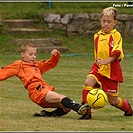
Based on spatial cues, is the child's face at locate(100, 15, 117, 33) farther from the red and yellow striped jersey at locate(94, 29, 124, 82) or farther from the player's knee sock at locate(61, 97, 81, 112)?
the player's knee sock at locate(61, 97, 81, 112)

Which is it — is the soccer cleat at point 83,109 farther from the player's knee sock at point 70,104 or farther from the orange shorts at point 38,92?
the orange shorts at point 38,92

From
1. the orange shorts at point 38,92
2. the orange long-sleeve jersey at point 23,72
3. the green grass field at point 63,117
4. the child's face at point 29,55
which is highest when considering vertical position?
the child's face at point 29,55

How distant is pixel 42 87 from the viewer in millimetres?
8102

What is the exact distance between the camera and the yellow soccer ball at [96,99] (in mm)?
7828

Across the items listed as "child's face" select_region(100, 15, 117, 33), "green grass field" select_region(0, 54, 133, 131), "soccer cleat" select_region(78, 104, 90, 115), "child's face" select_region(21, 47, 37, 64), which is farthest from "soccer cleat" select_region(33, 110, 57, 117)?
"child's face" select_region(100, 15, 117, 33)

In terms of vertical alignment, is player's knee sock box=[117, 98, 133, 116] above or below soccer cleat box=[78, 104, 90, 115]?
below

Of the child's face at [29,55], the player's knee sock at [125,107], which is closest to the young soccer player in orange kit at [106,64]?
the player's knee sock at [125,107]

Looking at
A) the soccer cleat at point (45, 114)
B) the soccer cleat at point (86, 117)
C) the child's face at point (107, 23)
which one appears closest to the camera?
the soccer cleat at point (86, 117)

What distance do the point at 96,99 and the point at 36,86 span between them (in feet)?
2.61

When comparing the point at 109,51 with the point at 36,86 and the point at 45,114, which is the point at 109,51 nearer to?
the point at 36,86

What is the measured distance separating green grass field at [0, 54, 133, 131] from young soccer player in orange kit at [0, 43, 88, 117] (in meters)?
0.16

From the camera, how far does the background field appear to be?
736 centimetres

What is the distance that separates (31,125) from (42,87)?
3.13ft

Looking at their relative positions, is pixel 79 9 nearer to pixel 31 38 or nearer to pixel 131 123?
pixel 31 38
